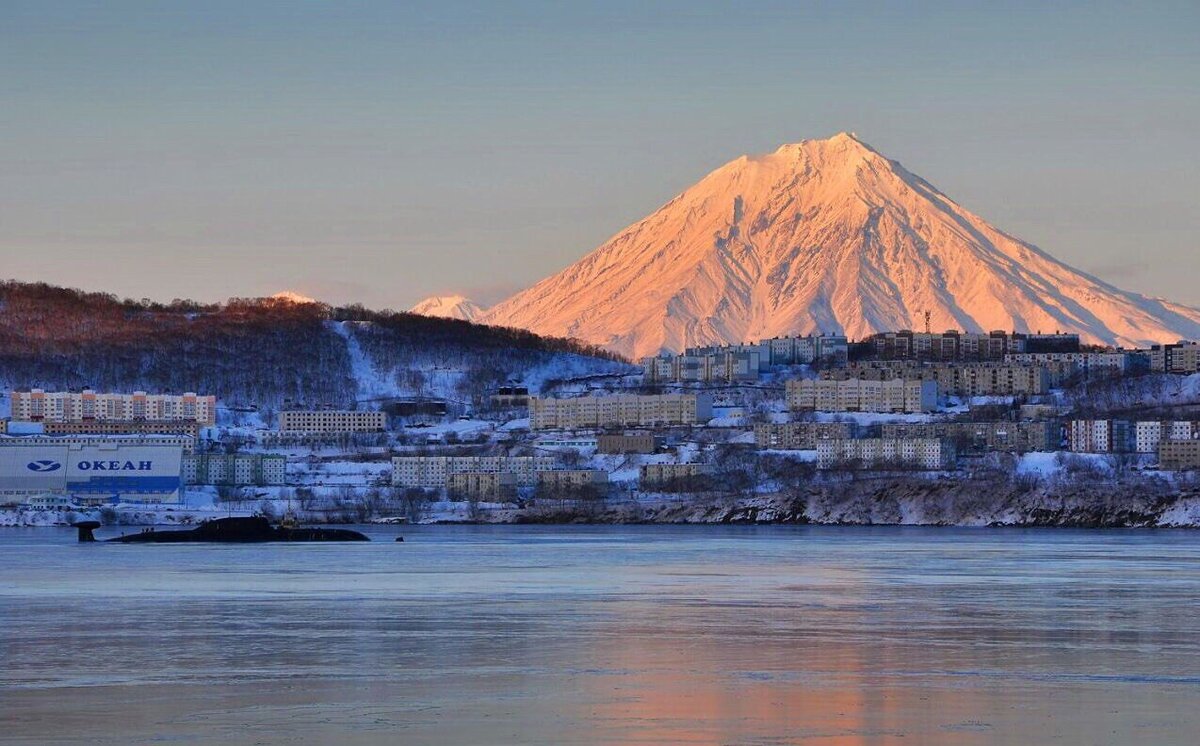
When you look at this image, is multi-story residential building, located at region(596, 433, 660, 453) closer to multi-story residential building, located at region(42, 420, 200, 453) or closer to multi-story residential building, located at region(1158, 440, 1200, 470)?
multi-story residential building, located at region(42, 420, 200, 453)

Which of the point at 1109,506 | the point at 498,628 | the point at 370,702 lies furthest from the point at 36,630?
the point at 1109,506

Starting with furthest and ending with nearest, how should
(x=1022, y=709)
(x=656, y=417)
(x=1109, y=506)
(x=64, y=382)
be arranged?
(x=64, y=382)
(x=656, y=417)
(x=1109, y=506)
(x=1022, y=709)

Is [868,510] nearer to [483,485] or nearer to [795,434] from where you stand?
[483,485]

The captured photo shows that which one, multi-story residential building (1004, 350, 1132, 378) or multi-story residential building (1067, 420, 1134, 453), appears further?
multi-story residential building (1004, 350, 1132, 378)

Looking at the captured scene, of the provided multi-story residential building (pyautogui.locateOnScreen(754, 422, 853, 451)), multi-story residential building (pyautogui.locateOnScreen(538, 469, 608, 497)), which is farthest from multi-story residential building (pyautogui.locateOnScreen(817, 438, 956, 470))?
multi-story residential building (pyautogui.locateOnScreen(538, 469, 608, 497))

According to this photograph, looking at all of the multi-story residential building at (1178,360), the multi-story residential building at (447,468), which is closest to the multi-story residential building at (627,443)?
the multi-story residential building at (447,468)

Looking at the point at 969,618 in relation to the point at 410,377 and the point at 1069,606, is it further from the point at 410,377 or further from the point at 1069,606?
the point at 410,377

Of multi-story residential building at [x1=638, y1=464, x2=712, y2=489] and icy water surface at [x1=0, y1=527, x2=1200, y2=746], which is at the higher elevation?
multi-story residential building at [x1=638, y1=464, x2=712, y2=489]
